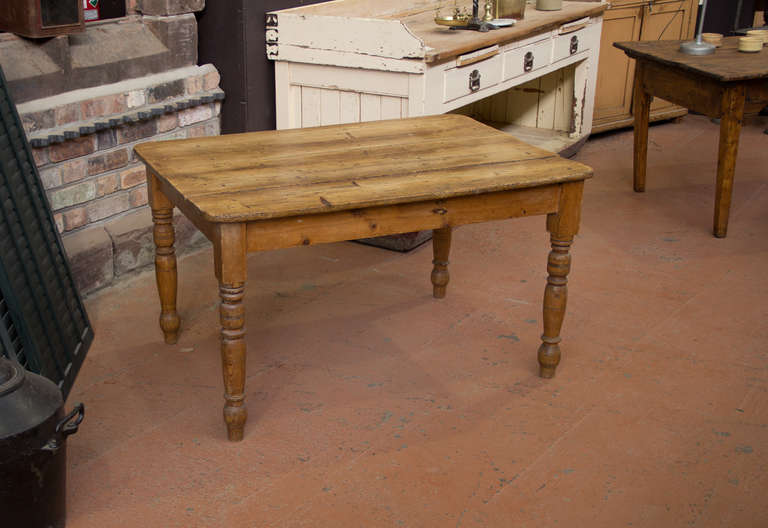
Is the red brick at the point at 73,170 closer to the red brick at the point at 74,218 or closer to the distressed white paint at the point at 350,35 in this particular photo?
the red brick at the point at 74,218

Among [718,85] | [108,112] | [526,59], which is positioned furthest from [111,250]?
[718,85]

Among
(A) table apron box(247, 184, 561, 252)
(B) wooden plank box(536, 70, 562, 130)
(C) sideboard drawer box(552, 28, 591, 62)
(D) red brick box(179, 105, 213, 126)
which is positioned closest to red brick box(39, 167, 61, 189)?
(D) red brick box(179, 105, 213, 126)

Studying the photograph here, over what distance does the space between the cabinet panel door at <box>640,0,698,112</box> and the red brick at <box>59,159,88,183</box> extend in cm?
405

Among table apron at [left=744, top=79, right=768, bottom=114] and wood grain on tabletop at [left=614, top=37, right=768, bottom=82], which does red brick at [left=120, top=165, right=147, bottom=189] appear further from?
table apron at [left=744, top=79, right=768, bottom=114]

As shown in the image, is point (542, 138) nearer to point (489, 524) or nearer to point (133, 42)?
point (133, 42)

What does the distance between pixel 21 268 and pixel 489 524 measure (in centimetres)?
161

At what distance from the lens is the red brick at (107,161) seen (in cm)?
Answer: 354

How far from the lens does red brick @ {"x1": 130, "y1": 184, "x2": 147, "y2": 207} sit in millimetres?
3783

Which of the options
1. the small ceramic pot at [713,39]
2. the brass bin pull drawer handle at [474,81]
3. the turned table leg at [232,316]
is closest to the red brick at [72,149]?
the turned table leg at [232,316]

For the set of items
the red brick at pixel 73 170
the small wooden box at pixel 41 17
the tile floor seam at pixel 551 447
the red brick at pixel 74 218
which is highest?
the small wooden box at pixel 41 17

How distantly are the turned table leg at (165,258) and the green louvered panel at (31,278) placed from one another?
30 cm

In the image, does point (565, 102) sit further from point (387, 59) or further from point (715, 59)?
point (387, 59)

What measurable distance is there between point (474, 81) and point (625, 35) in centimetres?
227

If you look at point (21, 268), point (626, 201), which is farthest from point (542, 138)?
point (21, 268)
